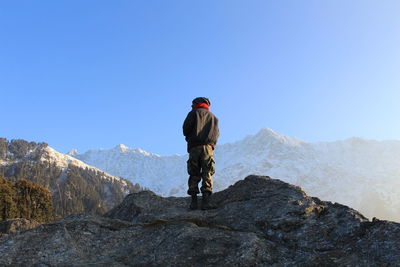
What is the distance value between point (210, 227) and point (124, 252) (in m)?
2.42

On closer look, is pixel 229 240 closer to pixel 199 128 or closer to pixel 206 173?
pixel 206 173

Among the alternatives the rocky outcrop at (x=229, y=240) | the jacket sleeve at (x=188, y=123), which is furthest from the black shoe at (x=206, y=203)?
the jacket sleeve at (x=188, y=123)

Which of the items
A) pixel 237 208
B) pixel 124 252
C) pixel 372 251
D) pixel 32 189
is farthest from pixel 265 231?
pixel 32 189

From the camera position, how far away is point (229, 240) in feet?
29.5

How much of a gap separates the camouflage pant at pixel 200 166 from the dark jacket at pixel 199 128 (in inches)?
9.8

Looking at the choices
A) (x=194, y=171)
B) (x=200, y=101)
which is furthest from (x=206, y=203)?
(x=200, y=101)

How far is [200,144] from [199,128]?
597 mm

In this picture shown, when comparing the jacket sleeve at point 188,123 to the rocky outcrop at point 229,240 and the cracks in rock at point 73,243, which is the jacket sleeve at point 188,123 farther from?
the cracks in rock at point 73,243

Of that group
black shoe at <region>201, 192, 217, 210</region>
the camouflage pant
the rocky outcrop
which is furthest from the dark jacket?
the rocky outcrop

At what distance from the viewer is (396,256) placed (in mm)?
7164

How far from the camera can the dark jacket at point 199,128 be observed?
1335 cm

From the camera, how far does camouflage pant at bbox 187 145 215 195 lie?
1338 cm

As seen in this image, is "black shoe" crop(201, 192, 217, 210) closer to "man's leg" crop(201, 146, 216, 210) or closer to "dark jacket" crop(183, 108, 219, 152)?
"man's leg" crop(201, 146, 216, 210)

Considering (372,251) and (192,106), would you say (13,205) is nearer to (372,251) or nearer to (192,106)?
(192,106)
